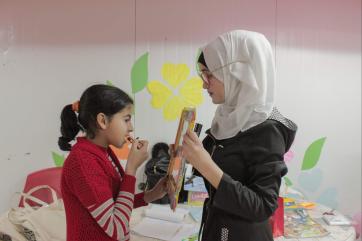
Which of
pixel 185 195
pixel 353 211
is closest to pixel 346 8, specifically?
pixel 353 211

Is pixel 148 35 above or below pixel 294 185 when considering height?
above

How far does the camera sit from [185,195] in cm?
207

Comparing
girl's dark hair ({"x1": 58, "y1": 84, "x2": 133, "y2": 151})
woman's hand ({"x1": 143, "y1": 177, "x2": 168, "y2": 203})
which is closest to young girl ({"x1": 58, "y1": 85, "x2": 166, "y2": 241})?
girl's dark hair ({"x1": 58, "y1": 84, "x2": 133, "y2": 151})

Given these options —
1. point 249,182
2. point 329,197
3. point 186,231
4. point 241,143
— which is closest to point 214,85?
point 241,143

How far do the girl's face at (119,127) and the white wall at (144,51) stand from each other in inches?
53.4

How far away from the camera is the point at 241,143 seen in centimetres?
112

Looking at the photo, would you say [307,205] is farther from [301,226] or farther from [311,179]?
[311,179]

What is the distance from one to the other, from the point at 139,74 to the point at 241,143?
5.39ft

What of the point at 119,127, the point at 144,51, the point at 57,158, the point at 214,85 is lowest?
the point at 57,158

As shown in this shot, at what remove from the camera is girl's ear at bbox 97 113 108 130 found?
123 cm

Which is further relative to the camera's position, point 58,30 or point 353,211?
point 353,211

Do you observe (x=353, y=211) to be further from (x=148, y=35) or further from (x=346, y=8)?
(x=148, y=35)

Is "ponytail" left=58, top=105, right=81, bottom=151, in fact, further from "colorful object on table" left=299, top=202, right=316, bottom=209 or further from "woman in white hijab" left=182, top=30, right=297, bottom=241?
"colorful object on table" left=299, top=202, right=316, bottom=209

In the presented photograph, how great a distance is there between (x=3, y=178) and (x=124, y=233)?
1.77 m
